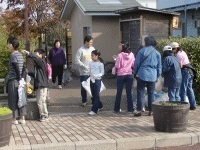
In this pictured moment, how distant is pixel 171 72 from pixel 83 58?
2.46 meters

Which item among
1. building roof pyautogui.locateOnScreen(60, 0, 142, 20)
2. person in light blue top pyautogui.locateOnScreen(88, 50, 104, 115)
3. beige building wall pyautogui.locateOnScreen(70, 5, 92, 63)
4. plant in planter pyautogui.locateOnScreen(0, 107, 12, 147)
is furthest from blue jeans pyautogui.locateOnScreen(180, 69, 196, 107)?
beige building wall pyautogui.locateOnScreen(70, 5, 92, 63)

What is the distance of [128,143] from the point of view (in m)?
6.70

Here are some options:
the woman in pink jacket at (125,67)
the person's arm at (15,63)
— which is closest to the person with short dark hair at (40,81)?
the person's arm at (15,63)

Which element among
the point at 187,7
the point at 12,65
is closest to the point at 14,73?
the point at 12,65

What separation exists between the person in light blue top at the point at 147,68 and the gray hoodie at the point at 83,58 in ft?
5.48

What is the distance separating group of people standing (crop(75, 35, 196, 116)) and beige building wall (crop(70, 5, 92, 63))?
877 cm

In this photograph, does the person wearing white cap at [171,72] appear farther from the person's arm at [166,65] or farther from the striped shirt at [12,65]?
the striped shirt at [12,65]

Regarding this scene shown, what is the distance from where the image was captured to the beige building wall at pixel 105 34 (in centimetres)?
1762

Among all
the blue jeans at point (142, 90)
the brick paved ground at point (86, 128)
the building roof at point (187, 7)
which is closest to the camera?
the brick paved ground at point (86, 128)

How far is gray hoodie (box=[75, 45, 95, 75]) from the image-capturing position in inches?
393

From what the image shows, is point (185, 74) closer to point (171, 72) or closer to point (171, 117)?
point (171, 72)

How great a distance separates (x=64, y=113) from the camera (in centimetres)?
947

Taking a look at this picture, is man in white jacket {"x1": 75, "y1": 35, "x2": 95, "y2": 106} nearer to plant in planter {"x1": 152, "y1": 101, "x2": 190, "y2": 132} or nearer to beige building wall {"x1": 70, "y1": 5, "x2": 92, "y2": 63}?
plant in planter {"x1": 152, "y1": 101, "x2": 190, "y2": 132}

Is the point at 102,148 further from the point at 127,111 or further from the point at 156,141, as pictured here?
the point at 127,111
